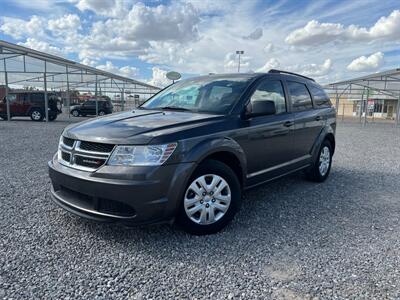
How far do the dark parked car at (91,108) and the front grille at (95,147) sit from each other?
66.8 feet

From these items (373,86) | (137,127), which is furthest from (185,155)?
(373,86)

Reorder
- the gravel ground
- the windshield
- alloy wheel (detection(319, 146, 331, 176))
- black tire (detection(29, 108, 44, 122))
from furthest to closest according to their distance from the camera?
black tire (detection(29, 108, 44, 122))
alloy wheel (detection(319, 146, 331, 176))
the windshield
the gravel ground

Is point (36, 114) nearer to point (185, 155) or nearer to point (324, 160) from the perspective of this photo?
point (324, 160)

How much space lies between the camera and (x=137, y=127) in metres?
3.03

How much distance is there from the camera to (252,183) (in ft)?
12.5

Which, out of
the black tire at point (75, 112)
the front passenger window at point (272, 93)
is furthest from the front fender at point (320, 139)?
the black tire at point (75, 112)

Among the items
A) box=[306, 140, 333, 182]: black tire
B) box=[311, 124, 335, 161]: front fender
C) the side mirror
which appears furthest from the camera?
box=[306, 140, 333, 182]: black tire

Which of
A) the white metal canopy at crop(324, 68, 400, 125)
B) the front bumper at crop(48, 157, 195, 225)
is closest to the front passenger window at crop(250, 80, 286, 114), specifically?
the front bumper at crop(48, 157, 195, 225)

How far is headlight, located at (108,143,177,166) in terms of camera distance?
9.08ft

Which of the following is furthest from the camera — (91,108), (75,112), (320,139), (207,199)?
(75,112)

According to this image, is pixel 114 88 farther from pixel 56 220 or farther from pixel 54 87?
pixel 56 220

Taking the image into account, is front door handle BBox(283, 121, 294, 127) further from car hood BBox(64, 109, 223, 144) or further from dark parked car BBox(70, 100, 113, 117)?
dark parked car BBox(70, 100, 113, 117)

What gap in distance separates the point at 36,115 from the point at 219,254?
18399mm

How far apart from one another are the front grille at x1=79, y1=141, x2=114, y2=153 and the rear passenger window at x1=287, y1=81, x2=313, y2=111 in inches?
114
